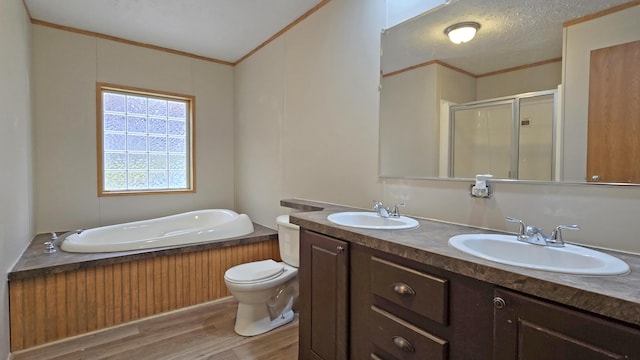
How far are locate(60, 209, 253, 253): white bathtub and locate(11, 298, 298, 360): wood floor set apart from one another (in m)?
0.60

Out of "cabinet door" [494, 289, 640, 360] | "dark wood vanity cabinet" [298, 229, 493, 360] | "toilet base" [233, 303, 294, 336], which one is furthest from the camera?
"toilet base" [233, 303, 294, 336]

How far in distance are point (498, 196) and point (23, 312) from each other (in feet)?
9.49

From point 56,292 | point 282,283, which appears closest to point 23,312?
point 56,292

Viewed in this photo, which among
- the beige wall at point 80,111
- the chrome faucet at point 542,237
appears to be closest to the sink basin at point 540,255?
the chrome faucet at point 542,237

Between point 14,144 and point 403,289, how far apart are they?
2.62m

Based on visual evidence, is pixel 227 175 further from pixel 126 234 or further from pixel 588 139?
pixel 588 139

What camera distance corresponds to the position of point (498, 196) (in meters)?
1.43

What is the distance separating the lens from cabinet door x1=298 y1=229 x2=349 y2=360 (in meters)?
1.47

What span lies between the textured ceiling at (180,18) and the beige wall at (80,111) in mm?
187

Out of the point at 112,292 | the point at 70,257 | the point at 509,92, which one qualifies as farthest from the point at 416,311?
the point at 70,257

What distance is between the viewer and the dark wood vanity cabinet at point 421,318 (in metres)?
0.76

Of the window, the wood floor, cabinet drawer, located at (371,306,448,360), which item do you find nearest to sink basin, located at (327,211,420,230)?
cabinet drawer, located at (371,306,448,360)

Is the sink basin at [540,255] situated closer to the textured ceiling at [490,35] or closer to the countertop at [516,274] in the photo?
the countertop at [516,274]

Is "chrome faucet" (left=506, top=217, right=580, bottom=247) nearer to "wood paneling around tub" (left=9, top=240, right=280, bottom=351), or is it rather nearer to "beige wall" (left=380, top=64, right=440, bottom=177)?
"beige wall" (left=380, top=64, right=440, bottom=177)
